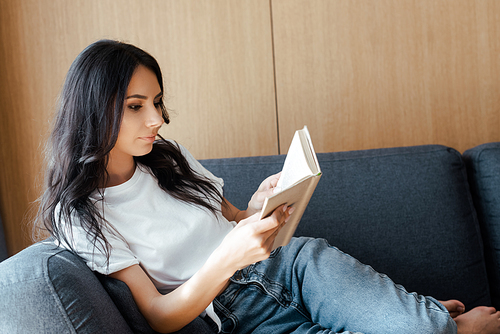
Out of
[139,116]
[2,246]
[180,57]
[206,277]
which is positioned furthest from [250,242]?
[2,246]

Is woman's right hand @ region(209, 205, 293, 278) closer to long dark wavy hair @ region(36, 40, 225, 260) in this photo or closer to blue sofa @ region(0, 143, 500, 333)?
long dark wavy hair @ region(36, 40, 225, 260)

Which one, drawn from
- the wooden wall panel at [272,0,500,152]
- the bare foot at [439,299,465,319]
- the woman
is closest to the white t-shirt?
the woman

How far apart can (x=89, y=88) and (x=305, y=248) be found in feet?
2.34

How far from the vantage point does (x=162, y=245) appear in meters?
0.98

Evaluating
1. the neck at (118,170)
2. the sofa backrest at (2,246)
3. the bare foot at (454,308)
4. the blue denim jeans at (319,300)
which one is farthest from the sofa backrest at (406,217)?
the sofa backrest at (2,246)

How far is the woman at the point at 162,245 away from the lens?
857 mm

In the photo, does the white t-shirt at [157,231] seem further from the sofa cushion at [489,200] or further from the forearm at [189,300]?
the sofa cushion at [489,200]

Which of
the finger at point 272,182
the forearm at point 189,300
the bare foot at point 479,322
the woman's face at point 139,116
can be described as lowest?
the bare foot at point 479,322

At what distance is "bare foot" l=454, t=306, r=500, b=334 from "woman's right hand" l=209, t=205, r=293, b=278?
2.12ft

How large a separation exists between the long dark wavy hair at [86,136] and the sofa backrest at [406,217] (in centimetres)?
58

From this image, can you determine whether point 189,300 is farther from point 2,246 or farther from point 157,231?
point 2,246

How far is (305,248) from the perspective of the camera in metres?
1.04

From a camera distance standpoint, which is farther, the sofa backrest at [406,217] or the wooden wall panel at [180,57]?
the wooden wall panel at [180,57]

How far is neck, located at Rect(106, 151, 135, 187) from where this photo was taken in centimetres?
105
